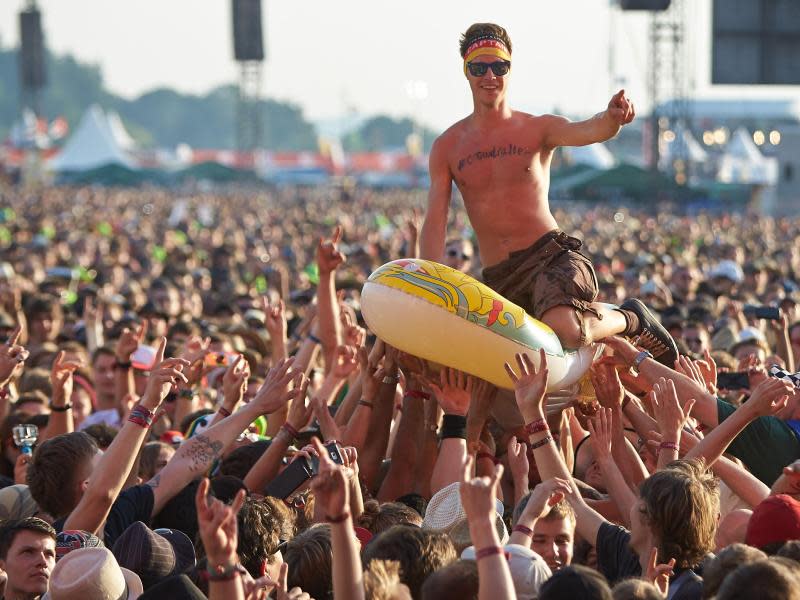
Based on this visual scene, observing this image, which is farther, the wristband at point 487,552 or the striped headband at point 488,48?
the striped headband at point 488,48

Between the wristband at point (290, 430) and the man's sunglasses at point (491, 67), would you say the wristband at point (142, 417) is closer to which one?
the wristband at point (290, 430)

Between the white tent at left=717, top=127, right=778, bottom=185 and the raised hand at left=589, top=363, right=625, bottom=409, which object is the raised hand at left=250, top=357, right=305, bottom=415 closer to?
the raised hand at left=589, top=363, right=625, bottom=409

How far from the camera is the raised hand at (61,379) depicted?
22.8 ft

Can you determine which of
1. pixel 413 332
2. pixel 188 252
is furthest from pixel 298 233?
pixel 413 332

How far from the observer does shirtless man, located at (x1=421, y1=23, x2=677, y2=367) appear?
6828mm

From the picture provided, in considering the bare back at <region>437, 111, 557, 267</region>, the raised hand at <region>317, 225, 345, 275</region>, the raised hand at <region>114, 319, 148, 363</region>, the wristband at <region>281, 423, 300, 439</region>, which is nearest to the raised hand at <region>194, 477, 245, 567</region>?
the wristband at <region>281, 423, 300, 439</region>

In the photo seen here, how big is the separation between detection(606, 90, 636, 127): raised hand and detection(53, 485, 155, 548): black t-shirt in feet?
8.22

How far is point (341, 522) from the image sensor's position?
4.43m

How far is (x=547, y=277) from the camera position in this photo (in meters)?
6.89

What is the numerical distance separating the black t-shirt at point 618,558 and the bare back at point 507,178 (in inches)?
83.0

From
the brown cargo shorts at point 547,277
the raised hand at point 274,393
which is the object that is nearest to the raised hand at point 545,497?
the raised hand at point 274,393

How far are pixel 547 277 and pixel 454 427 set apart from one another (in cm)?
81

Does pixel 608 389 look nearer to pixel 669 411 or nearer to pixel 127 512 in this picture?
pixel 669 411

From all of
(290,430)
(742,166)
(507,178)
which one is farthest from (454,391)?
(742,166)
